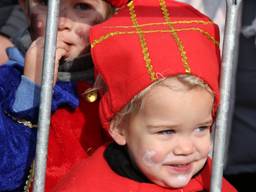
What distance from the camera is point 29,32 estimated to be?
1.99 metres

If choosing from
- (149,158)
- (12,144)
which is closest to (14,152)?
(12,144)

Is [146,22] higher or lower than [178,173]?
higher

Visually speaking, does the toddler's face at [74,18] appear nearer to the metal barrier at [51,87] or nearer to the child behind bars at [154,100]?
the child behind bars at [154,100]

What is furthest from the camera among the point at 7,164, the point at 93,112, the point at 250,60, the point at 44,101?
the point at 250,60

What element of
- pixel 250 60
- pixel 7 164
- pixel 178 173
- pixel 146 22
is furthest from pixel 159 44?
pixel 250 60

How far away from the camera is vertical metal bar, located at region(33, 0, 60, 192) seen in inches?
53.9

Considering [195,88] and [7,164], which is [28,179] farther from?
[195,88]

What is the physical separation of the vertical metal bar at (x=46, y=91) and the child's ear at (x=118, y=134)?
12.2 inches

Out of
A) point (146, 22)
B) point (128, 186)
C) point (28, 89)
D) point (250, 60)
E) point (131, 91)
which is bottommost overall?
point (250, 60)

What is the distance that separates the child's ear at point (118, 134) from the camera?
1696 mm

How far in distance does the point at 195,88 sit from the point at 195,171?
21cm

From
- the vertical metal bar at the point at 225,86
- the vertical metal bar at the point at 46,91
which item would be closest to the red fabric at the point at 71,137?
the vertical metal bar at the point at 46,91

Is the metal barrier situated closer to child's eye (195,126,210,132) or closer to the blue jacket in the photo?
child's eye (195,126,210,132)

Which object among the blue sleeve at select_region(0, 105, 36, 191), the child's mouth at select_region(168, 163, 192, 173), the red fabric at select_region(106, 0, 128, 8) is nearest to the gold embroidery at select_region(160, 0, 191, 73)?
the red fabric at select_region(106, 0, 128, 8)
